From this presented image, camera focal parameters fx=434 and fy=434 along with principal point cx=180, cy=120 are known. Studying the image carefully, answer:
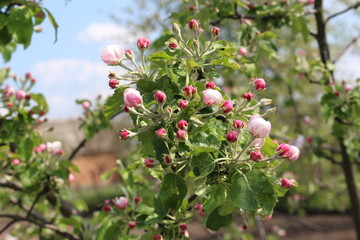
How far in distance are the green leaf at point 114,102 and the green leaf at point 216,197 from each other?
1.48 feet

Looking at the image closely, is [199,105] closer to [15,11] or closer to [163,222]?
[163,222]

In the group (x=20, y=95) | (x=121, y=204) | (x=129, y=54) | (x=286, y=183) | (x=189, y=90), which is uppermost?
(x=129, y=54)

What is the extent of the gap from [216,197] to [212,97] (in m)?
0.34

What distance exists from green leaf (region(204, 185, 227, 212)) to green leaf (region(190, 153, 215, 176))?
10 centimetres

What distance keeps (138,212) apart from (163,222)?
364mm

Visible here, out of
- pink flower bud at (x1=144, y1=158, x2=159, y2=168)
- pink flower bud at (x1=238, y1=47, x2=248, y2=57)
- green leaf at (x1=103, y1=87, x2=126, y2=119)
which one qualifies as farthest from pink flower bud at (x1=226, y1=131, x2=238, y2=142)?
pink flower bud at (x1=238, y1=47, x2=248, y2=57)

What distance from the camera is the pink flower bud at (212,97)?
55.6 inches

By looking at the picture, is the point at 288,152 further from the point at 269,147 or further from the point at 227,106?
the point at 227,106

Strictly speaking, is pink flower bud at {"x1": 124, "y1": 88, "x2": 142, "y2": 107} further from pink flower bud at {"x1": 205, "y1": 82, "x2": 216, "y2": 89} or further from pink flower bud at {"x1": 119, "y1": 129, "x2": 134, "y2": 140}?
pink flower bud at {"x1": 205, "y1": 82, "x2": 216, "y2": 89}

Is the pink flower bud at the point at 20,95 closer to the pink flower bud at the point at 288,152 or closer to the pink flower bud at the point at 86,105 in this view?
the pink flower bud at the point at 86,105

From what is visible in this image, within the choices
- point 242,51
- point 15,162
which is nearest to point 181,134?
point 242,51

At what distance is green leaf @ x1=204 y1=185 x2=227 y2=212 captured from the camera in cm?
146

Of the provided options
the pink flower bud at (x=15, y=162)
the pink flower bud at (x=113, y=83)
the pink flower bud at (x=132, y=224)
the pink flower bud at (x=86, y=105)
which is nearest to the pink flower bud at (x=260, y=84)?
the pink flower bud at (x=113, y=83)

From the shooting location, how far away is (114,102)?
157 cm
